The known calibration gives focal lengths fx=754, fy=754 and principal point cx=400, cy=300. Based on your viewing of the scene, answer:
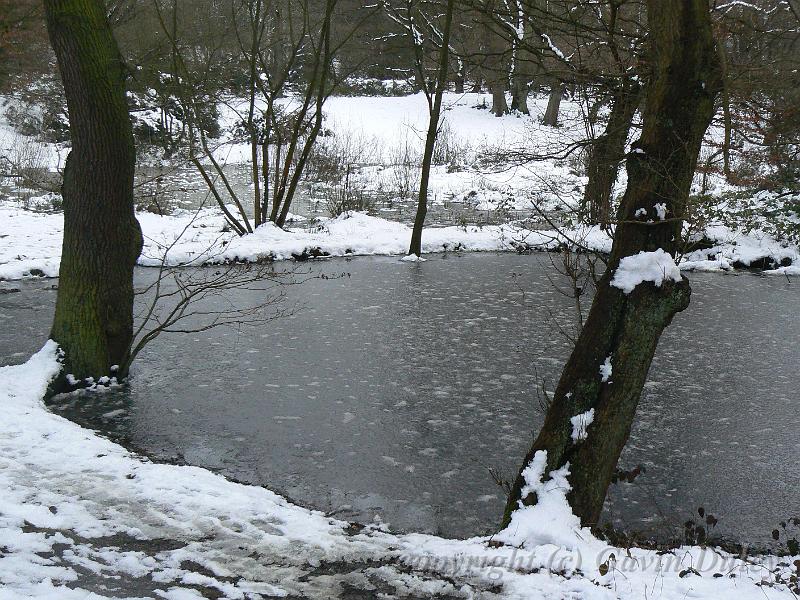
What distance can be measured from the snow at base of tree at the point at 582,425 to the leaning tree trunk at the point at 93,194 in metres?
5.26

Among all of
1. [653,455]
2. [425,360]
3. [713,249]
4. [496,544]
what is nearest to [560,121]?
[713,249]

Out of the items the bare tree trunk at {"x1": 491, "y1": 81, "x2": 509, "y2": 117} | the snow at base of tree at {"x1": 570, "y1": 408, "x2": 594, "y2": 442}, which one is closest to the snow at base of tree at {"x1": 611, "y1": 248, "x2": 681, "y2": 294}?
the snow at base of tree at {"x1": 570, "y1": 408, "x2": 594, "y2": 442}

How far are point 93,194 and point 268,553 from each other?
469 cm

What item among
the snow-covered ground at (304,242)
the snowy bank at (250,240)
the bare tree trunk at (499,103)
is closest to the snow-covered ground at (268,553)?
the snowy bank at (250,240)

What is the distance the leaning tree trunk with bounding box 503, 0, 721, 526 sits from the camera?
15.7ft

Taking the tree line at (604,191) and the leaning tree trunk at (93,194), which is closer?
the tree line at (604,191)

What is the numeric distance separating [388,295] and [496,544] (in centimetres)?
834

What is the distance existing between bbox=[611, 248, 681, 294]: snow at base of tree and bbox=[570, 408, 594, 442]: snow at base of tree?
0.83 m

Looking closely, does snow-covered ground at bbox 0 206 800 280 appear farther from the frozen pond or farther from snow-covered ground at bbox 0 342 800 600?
snow-covered ground at bbox 0 342 800 600

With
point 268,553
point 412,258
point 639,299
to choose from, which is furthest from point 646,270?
point 412,258

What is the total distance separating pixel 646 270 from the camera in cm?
482

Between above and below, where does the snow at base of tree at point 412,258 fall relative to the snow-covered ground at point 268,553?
above

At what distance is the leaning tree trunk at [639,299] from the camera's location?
4793 millimetres

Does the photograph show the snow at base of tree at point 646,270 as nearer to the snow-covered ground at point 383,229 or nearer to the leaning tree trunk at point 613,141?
the leaning tree trunk at point 613,141
